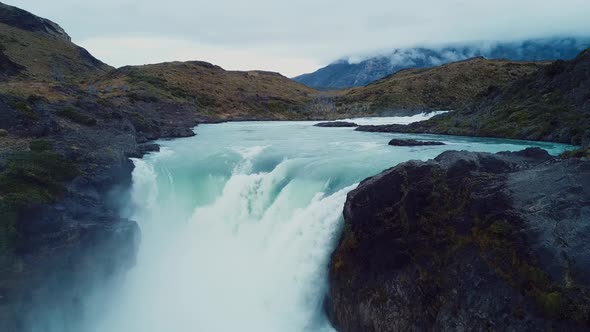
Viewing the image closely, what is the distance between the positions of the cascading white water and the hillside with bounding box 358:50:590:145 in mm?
14237

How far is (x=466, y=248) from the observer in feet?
42.1

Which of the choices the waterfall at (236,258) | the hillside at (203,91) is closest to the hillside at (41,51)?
the hillside at (203,91)

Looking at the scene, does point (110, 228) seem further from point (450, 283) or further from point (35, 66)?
point (35, 66)

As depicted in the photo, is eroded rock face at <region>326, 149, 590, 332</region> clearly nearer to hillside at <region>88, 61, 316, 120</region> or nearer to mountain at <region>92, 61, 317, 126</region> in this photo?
mountain at <region>92, 61, 317, 126</region>

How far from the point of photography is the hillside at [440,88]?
322 ft

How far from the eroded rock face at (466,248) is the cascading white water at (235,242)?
1745 mm

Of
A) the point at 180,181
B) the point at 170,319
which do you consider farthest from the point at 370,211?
the point at 180,181

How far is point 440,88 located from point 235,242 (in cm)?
9404

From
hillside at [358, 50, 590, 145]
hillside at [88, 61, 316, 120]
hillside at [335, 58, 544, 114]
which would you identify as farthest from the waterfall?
hillside at [335, 58, 544, 114]

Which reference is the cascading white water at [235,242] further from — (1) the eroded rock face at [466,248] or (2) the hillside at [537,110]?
(2) the hillside at [537,110]

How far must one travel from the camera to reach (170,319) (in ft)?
58.1

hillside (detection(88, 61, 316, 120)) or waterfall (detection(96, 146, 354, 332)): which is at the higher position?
hillside (detection(88, 61, 316, 120))

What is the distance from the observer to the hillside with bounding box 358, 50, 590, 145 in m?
34.8

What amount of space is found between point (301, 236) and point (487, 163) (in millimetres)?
8272
